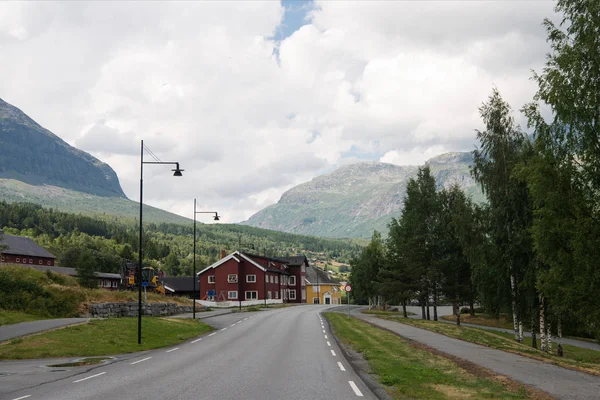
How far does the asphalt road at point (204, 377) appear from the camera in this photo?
39.7ft

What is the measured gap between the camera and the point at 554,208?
77.7 feet

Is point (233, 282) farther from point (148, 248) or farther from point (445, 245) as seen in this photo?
point (148, 248)

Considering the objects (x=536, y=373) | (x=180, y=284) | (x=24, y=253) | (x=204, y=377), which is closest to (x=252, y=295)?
(x=180, y=284)

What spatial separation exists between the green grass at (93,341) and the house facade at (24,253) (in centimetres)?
6852

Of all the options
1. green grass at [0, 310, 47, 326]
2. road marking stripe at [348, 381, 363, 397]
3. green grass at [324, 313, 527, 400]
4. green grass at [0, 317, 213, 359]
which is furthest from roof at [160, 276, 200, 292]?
road marking stripe at [348, 381, 363, 397]

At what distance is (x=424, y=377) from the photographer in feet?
48.2

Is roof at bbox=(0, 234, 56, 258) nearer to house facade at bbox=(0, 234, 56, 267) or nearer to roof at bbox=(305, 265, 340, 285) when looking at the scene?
house facade at bbox=(0, 234, 56, 267)

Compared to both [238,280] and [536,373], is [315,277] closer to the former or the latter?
[238,280]

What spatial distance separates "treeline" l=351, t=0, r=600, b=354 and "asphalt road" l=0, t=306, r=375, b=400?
37.5 feet

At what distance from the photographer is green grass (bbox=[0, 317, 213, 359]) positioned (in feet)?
69.1

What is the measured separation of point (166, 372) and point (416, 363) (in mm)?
8488

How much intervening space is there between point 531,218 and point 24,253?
290ft

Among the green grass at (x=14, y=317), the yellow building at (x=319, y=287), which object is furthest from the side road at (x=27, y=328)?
the yellow building at (x=319, y=287)

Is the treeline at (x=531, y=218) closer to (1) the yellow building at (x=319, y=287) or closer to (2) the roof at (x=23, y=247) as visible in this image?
(2) the roof at (x=23, y=247)
